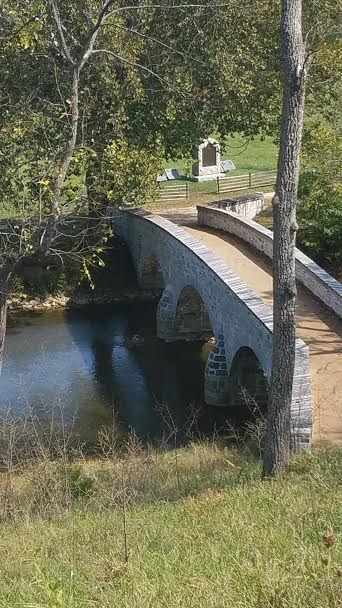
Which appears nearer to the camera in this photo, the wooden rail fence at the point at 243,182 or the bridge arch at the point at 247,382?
the bridge arch at the point at 247,382

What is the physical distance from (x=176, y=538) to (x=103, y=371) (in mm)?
13143

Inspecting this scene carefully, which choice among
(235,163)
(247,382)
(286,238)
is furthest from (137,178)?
(235,163)

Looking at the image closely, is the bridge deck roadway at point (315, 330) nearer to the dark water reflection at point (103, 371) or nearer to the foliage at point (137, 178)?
the foliage at point (137, 178)

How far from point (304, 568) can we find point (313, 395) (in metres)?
7.76

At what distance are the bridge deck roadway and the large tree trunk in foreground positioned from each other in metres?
2.33

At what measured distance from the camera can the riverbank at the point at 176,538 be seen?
14.8ft

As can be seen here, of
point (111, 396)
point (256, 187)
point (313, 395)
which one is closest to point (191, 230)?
point (111, 396)

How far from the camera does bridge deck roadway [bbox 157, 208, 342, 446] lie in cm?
1152

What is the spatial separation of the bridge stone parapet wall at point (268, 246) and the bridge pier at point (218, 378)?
248 cm

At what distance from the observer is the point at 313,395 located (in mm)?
12156

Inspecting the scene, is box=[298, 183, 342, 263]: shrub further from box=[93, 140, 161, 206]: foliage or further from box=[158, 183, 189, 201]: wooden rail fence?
box=[158, 183, 189, 201]: wooden rail fence

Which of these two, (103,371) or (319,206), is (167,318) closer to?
(103,371)

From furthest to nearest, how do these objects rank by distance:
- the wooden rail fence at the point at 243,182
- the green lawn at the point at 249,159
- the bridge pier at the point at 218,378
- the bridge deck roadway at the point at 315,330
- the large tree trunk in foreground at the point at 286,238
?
the green lawn at the point at 249,159 < the wooden rail fence at the point at 243,182 < the bridge pier at the point at 218,378 < the bridge deck roadway at the point at 315,330 < the large tree trunk in foreground at the point at 286,238

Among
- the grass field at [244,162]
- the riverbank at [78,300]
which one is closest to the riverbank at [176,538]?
the riverbank at [78,300]
